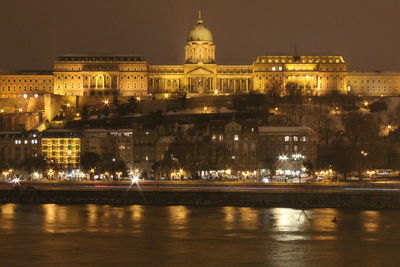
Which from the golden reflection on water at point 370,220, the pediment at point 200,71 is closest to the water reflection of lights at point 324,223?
the golden reflection on water at point 370,220

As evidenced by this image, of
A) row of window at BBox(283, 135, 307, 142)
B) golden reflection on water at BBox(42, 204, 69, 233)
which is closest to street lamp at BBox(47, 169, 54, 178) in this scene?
row of window at BBox(283, 135, 307, 142)

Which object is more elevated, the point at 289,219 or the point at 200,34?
the point at 200,34

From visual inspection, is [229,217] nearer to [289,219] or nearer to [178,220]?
[178,220]

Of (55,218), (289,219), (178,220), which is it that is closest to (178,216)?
(178,220)

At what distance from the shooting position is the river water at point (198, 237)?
132 feet

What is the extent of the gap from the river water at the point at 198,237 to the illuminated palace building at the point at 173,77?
7769 centimetres

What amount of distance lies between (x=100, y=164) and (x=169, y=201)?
91.9 feet

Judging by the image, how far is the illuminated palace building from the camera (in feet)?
443

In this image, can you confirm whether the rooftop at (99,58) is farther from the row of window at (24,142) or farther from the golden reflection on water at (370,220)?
the golden reflection on water at (370,220)

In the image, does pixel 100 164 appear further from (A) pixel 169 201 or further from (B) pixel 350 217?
(B) pixel 350 217

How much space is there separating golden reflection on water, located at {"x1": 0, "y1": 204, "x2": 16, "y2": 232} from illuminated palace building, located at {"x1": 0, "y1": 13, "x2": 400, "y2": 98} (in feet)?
242

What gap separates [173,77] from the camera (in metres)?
137

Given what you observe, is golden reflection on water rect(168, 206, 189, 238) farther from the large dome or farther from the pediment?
the large dome

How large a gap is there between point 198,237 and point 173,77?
92.3 metres
